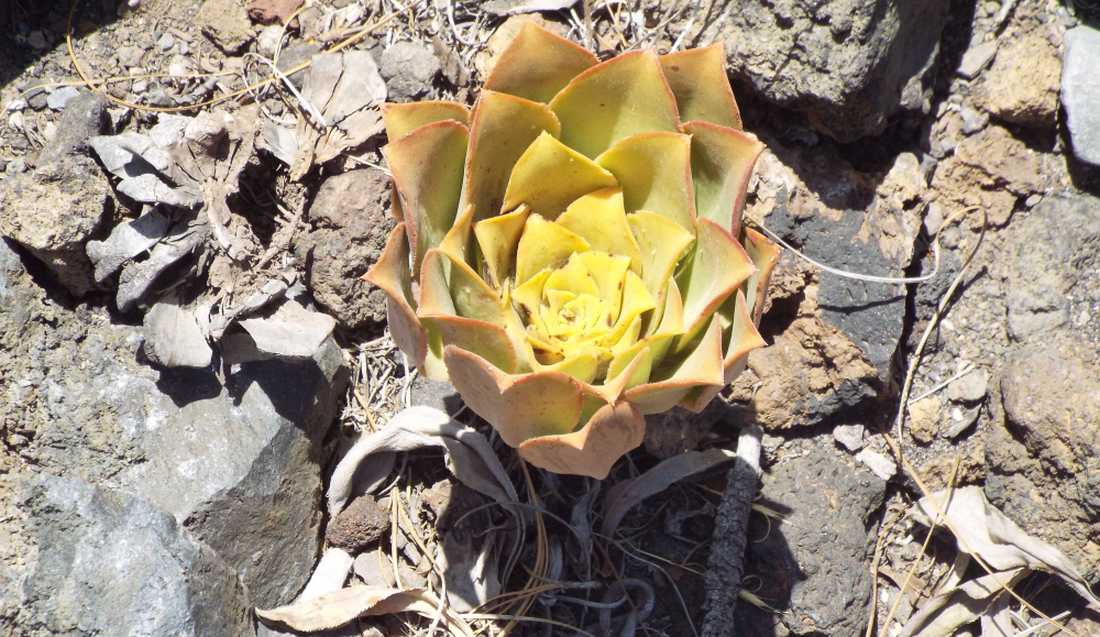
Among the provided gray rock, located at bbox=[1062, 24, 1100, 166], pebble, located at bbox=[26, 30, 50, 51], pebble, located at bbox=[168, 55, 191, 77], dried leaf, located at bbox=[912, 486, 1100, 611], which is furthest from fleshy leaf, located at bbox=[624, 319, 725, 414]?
pebble, located at bbox=[26, 30, 50, 51]

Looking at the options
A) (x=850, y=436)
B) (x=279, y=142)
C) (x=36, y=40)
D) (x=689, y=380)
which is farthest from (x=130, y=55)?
(x=850, y=436)

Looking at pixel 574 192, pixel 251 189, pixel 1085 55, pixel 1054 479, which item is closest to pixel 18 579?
pixel 251 189

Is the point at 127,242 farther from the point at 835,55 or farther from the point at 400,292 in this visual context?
the point at 835,55

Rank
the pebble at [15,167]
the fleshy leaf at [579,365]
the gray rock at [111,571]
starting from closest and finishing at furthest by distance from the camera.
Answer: the fleshy leaf at [579,365], the gray rock at [111,571], the pebble at [15,167]

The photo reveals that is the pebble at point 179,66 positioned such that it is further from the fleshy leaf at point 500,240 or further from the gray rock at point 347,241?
the fleshy leaf at point 500,240

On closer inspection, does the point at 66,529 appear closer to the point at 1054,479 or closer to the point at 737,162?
the point at 737,162

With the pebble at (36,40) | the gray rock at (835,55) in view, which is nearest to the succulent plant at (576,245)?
the gray rock at (835,55)

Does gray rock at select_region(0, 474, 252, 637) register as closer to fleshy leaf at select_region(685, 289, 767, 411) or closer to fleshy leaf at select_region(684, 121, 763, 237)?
fleshy leaf at select_region(685, 289, 767, 411)
